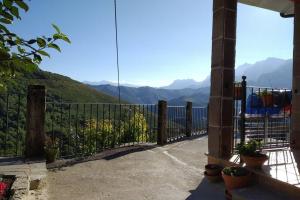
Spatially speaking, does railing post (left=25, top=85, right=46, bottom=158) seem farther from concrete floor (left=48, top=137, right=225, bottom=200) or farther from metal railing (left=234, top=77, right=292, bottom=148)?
metal railing (left=234, top=77, right=292, bottom=148)

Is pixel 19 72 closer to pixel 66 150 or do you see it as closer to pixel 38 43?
pixel 38 43

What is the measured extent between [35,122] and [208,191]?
3.48m

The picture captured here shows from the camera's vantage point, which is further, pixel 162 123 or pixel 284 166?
pixel 162 123

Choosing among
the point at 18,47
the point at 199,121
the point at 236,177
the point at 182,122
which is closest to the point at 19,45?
the point at 18,47

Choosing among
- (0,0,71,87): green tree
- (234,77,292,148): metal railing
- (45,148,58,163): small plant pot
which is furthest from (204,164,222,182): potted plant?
(0,0,71,87): green tree

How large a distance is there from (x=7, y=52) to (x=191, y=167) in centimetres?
536

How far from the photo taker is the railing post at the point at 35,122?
20.1ft

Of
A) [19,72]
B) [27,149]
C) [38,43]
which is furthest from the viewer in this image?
[27,149]

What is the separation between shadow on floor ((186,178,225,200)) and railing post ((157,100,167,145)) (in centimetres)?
367

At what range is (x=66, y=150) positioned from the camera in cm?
711

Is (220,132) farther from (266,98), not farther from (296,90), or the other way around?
(296,90)

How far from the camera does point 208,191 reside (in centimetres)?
479

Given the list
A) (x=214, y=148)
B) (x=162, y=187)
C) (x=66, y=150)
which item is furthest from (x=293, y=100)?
(x=66, y=150)

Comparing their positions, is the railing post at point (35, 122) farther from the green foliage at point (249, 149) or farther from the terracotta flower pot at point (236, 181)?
Answer: the green foliage at point (249, 149)
